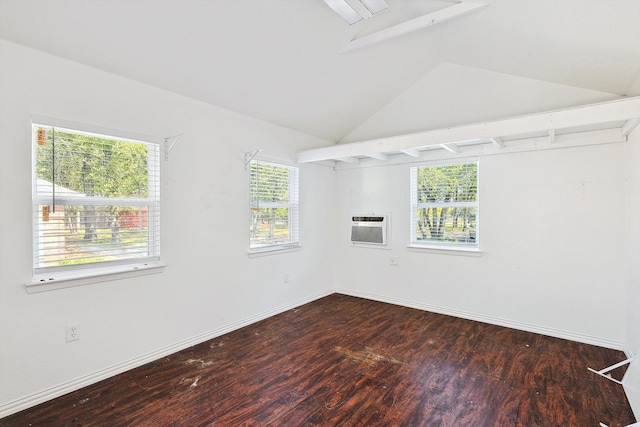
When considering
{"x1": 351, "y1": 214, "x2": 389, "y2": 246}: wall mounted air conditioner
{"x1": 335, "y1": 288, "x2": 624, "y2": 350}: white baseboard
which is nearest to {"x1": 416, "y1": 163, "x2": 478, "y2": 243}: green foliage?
{"x1": 351, "y1": 214, "x2": 389, "y2": 246}: wall mounted air conditioner

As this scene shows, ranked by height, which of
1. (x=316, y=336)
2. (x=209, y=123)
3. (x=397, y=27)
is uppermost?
(x=397, y=27)

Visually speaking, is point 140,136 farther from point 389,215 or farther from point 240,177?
point 389,215

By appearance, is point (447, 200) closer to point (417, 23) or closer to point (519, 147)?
point (519, 147)

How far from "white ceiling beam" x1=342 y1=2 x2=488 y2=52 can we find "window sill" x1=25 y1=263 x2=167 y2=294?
289 centimetres

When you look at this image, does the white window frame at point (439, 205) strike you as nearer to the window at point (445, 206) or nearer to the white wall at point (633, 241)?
the window at point (445, 206)

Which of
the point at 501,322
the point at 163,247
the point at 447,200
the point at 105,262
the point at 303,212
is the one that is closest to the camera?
the point at 105,262

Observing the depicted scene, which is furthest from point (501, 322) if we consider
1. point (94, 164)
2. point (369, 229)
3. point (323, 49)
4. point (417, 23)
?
point (94, 164)

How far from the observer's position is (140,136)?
2.79 meters

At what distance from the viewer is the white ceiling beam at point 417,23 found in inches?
99.0

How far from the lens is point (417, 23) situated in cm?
275

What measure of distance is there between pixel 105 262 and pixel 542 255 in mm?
4518

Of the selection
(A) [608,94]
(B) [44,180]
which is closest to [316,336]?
(B) [44,180]

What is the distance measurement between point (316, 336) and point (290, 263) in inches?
48.6

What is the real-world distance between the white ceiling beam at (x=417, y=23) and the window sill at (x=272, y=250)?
2.51 metres
